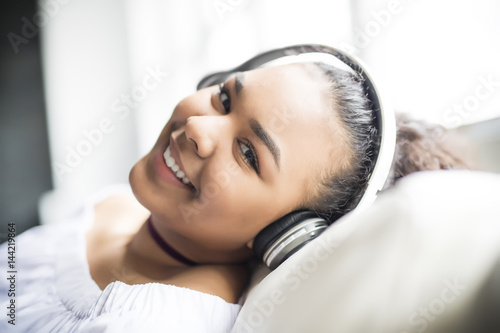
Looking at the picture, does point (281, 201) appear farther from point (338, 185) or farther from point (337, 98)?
point (337, 98)

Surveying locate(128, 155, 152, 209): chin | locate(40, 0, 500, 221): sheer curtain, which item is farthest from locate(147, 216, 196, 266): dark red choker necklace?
locate(40, 0, 500, 221): sheer curtain

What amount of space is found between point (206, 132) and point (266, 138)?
12 centimetres

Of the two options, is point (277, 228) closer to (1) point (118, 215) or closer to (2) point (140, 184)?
(2) point (140, 184)

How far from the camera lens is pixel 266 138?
677mm

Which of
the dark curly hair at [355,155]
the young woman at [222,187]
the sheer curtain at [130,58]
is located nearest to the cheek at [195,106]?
the young woman at [222,187]

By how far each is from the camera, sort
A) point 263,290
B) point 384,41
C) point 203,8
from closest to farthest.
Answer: point 263,290, point 384,41, point 203,8

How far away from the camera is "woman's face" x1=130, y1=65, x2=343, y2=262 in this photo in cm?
69

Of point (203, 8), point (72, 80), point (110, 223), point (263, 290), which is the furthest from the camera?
point (203, 8)

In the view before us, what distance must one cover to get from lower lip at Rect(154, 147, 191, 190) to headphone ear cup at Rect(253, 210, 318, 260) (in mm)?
185

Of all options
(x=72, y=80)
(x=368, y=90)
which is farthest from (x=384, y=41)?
(x=72, y=80)

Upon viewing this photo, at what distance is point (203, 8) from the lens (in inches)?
60.6

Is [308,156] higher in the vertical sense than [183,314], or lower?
higher

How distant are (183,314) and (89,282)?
0.84 feet

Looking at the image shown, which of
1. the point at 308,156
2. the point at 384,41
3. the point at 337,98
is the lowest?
the point at 308,156
